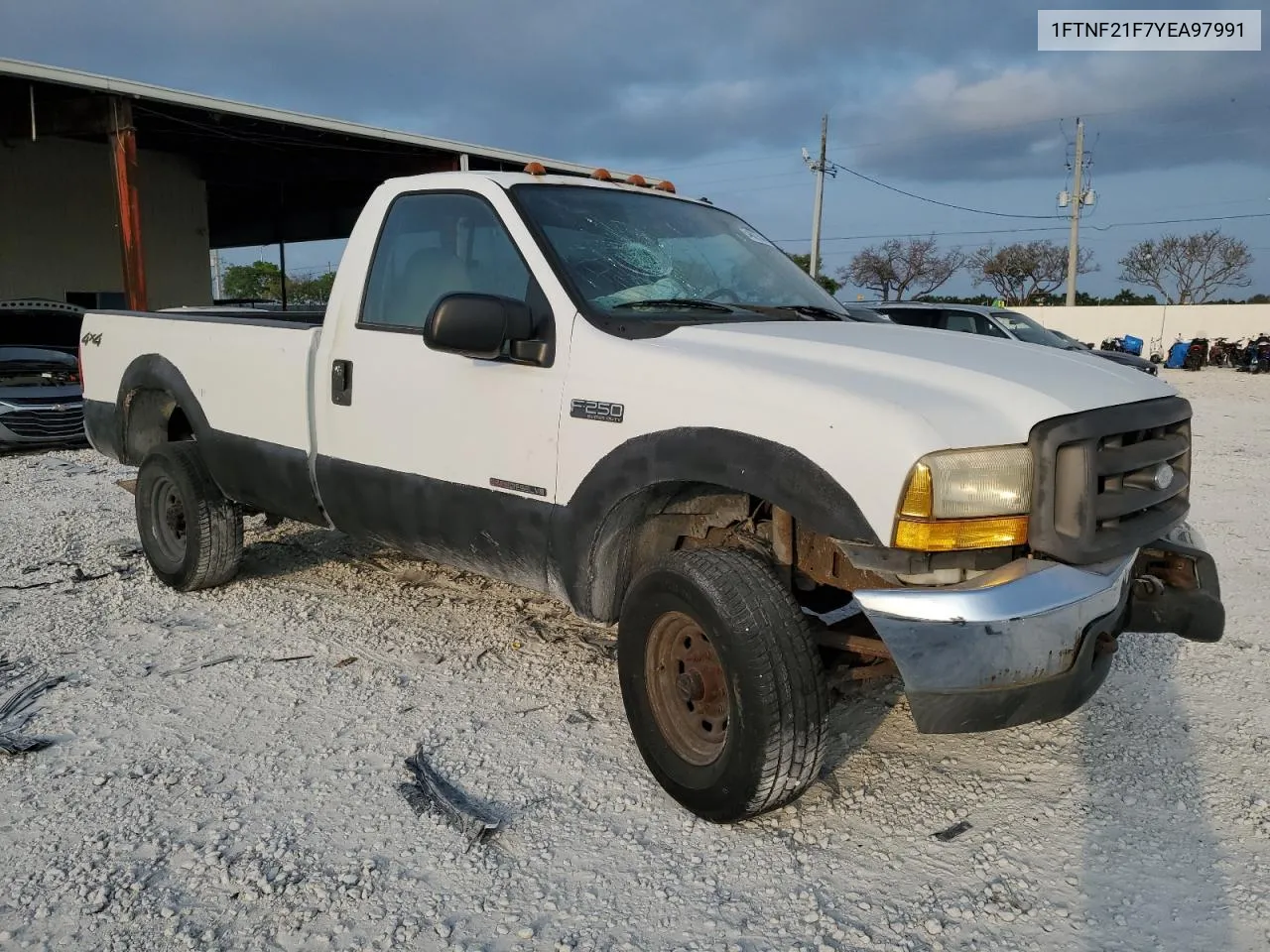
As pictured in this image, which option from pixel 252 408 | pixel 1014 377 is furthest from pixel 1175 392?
pixel 252 408

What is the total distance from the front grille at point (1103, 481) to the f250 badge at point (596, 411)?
1223 millimetres

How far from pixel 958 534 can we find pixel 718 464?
0.69 m

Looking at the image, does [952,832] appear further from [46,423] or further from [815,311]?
[46,423]

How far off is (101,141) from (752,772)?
21.2 meters

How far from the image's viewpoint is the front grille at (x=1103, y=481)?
8.38 feet

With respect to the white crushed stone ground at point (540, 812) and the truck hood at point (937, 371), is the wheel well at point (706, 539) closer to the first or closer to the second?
the truck hood at point (937, 371)

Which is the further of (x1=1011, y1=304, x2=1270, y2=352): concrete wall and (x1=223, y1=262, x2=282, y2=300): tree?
(x1=223, y1=262, x2=282, y2=300): tree

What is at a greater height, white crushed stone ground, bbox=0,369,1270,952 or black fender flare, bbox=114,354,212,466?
black fender flare, bbox=114,354,212,466

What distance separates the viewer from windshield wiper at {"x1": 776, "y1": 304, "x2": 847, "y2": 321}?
3.82 metres

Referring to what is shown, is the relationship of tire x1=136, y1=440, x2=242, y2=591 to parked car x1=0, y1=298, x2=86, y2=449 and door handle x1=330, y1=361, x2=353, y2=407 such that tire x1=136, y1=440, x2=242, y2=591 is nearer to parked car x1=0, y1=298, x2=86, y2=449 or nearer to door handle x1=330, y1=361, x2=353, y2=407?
door handle x1=330, y1=361, x2=353, y2=407

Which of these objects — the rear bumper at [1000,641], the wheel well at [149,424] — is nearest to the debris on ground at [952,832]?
the rear bumper at [1000,641]

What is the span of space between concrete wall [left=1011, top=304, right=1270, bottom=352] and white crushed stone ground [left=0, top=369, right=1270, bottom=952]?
3447cm

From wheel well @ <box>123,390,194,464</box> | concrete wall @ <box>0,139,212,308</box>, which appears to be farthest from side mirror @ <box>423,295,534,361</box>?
concrete wall @ <box>0,139,212,308</box>

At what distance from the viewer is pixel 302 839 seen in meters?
2.92
